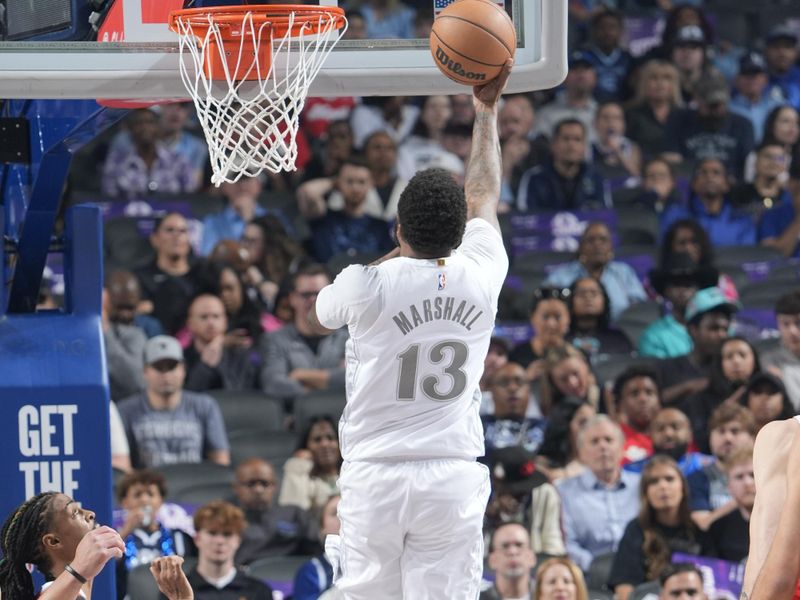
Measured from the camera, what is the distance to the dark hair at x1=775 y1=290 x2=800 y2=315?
959 cm

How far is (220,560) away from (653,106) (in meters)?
6.08

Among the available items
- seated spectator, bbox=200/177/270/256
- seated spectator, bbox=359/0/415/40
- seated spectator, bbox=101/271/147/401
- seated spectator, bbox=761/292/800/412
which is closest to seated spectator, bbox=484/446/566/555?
seated spectator, bbox=761/292/800/412

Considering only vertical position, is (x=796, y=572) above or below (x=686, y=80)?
below

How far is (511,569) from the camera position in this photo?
7.74 m

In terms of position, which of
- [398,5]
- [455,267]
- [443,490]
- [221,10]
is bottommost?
[443,490]

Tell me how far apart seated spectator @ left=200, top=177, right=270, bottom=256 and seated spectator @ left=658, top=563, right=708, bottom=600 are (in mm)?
4006

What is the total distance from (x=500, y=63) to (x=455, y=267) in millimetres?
722

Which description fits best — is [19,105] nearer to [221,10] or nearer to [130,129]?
[221,10]

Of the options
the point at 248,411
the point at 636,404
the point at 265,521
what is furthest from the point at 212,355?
the point at 636,404

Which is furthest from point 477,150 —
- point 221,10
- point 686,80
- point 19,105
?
point 686,80

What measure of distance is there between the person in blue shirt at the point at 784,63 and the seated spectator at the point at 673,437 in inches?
190

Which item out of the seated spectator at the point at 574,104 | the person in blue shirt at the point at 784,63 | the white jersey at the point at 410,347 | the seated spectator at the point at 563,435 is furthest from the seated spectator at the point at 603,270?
the white jersey at the point at 410,347

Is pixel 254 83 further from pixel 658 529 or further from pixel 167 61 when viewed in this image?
pixel 658 529

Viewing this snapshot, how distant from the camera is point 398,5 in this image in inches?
508
